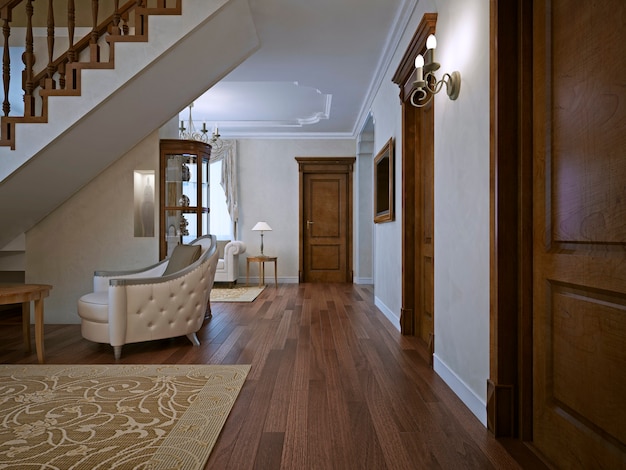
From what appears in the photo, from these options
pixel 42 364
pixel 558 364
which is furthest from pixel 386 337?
pixel 42 364

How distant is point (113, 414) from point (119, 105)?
2533 mm

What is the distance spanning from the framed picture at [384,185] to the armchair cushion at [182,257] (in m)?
2.01

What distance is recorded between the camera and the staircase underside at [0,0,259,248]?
3457 mm

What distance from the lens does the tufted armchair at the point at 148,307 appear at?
3375 millimetres

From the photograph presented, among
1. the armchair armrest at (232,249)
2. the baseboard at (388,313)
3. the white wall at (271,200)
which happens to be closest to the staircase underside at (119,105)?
the baseboard at (388,313)

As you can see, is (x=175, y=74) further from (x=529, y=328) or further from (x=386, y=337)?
(x=529, y=328)

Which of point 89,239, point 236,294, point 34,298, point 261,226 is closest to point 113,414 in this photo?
point 34,298

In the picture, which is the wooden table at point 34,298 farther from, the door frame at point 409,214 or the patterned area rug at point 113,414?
the door frame at point 409,214

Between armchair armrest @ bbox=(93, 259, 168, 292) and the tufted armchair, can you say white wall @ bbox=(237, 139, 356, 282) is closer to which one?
armchair armrest @ bbox=(93, 259, 168, 292)

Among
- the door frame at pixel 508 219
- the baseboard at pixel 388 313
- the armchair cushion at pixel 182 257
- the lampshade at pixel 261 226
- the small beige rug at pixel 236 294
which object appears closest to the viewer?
the door frame at pixel 508 219

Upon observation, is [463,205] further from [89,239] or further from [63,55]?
[89,239]

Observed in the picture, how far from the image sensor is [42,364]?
10.5ft

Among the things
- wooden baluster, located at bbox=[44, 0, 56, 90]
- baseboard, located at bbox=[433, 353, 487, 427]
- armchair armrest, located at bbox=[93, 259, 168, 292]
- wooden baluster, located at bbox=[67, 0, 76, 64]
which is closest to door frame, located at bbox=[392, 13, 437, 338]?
baseboard, located at bbox=[433, 353, 487, 427]

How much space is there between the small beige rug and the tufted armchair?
254 centimetres
